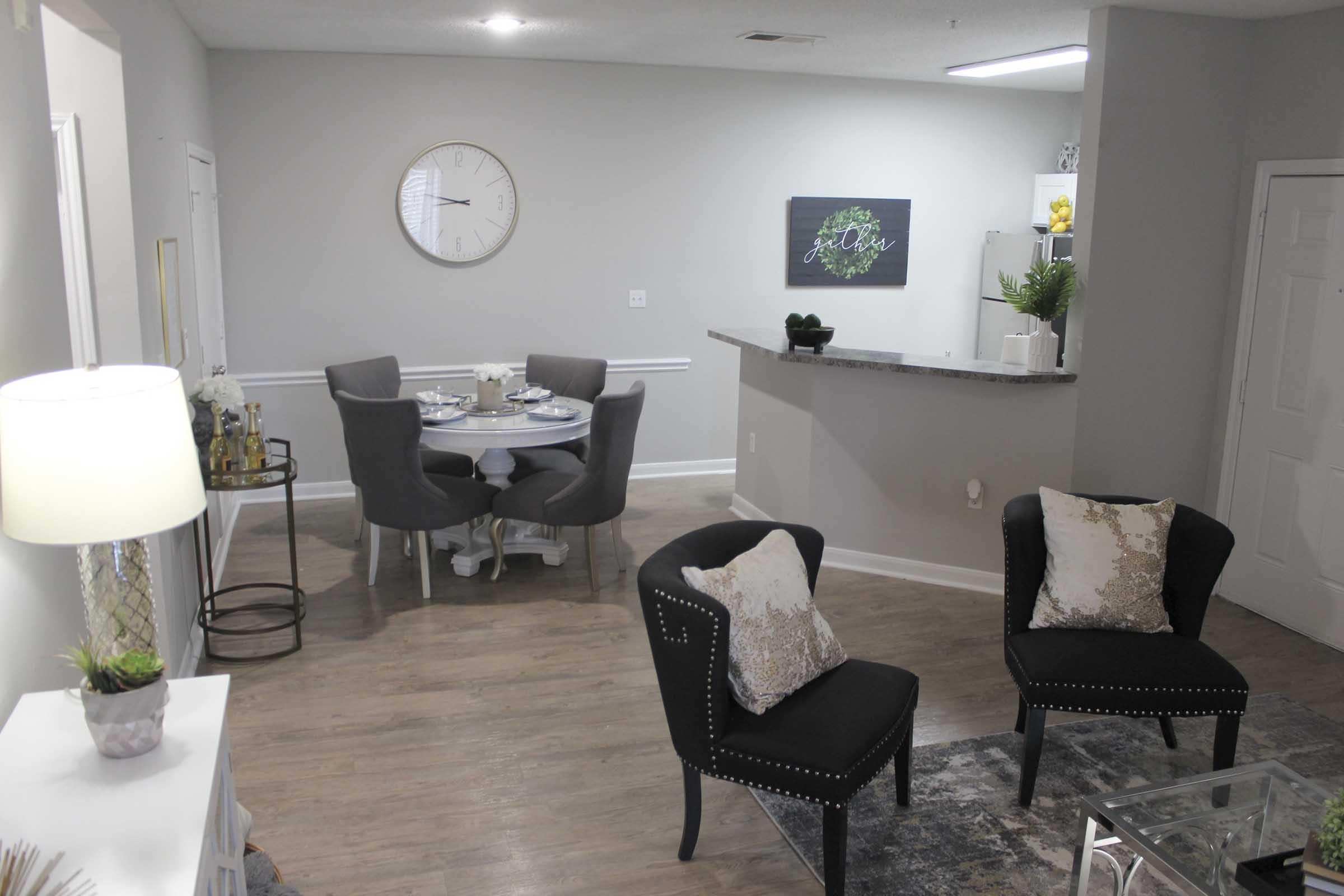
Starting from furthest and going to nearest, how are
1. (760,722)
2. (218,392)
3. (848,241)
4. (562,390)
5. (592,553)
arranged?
1. (848,241)
2. (562,390)
3. (592,553)
4. (218,392)
5. (760,722)

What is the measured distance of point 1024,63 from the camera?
5578 mm

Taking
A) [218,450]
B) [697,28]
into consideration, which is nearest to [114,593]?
[218,450]

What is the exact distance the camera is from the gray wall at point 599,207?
5.86 meters

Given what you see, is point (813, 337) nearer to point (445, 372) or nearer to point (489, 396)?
point (489, 396)

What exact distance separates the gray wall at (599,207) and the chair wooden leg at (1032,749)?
397 cm

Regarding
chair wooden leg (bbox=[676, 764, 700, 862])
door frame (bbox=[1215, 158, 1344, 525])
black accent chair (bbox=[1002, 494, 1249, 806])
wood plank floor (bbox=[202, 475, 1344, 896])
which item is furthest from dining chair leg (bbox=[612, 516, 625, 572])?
door frame (bbox=[1215, 158, 1344, 525])

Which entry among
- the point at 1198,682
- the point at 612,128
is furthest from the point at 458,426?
the point at 1198,682

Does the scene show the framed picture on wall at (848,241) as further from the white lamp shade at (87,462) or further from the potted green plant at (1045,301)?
the white lamp shade at (87,462)

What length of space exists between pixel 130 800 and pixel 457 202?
4894mm

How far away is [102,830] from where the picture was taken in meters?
1.55

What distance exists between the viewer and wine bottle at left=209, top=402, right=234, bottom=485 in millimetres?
3758

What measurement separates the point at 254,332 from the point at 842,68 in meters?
3.74

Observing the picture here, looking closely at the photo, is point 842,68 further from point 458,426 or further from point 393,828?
point 393,828

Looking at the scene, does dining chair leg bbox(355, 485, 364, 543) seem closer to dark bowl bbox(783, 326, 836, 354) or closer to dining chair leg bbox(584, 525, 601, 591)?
dining chair leg bbox(584, 525, 601, 591)
